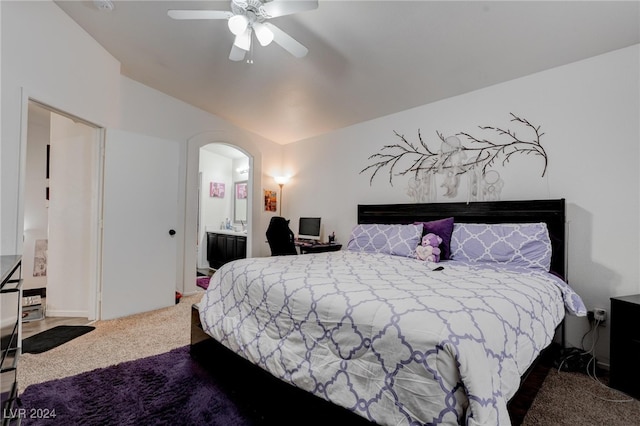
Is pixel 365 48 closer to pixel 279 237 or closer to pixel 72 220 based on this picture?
pixel 279 237

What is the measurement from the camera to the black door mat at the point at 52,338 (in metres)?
2.32

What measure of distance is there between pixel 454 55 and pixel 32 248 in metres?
5.58

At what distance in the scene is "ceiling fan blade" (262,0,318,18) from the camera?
1.76 metres

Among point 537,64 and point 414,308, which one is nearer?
point 414,308

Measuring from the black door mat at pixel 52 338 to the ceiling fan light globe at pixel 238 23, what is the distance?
2.95 meters

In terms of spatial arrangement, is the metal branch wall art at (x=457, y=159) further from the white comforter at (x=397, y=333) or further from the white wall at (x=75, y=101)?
the white wall at (x=75, y=101)

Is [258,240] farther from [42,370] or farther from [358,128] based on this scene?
[42,370]

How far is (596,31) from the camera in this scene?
2.10 metres

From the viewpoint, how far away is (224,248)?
17.9 feet

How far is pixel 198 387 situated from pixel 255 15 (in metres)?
2.54

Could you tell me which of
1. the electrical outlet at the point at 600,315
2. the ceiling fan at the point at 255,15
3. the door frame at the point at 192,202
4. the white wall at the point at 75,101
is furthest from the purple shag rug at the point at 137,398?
the electrical outlet at the point at 600,315

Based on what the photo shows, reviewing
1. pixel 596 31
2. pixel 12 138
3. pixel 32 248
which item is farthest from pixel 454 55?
pixel 32 248

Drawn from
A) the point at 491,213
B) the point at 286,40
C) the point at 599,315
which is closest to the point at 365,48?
the point at 286,40

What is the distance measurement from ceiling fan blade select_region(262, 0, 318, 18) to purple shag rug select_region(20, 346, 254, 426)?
248 cm
